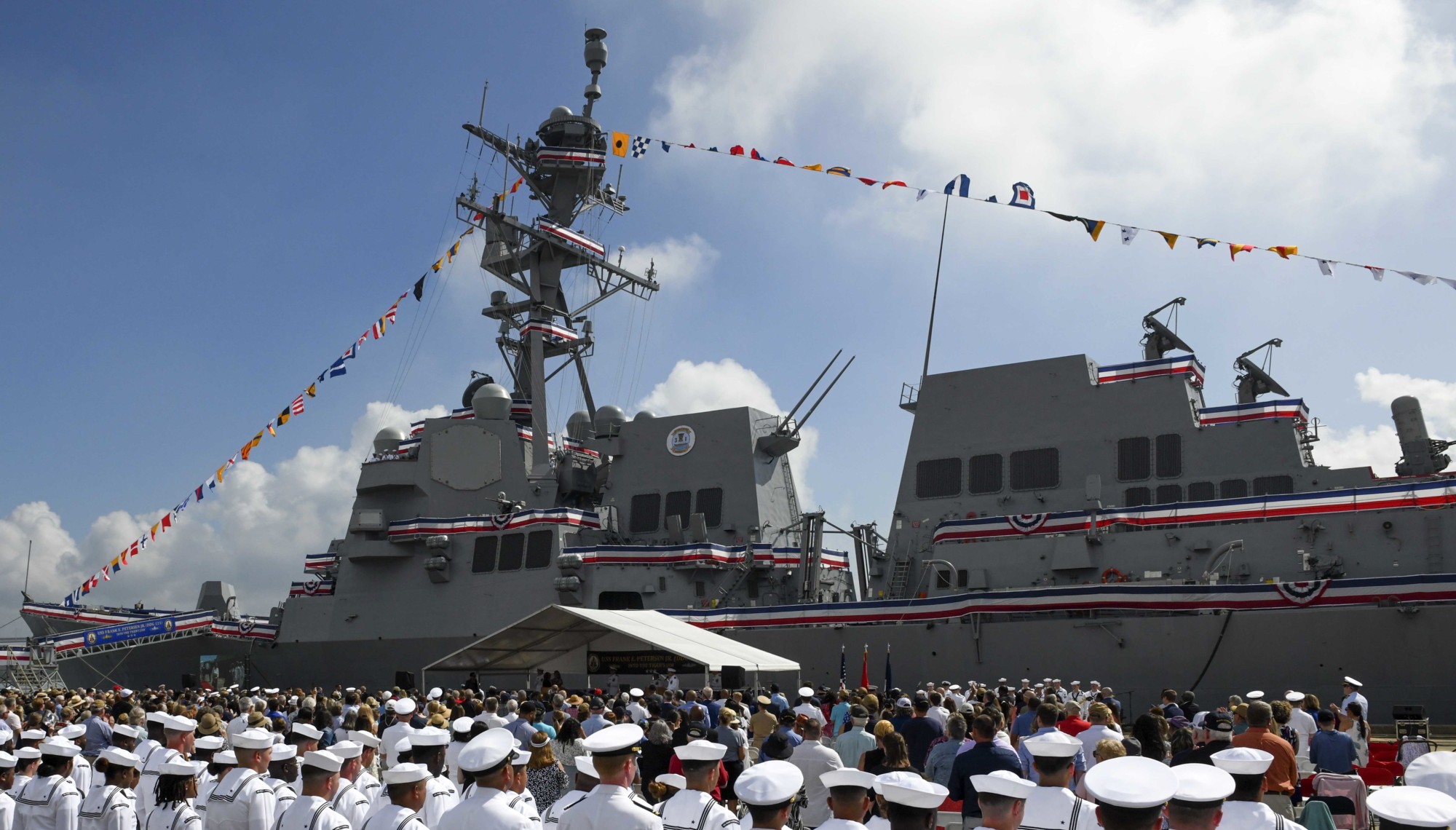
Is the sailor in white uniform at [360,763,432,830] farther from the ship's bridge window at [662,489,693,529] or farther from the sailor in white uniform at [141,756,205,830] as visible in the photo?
the ship's bridge window at [662,489,693,529]

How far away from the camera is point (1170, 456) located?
64.9ft

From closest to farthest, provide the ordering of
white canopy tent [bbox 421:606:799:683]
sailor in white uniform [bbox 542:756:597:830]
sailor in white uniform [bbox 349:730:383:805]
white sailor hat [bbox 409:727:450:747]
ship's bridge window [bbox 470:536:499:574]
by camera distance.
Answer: sailor in white uniform [bbox 542:756:597:830] < white sailor hat [bbox 409:727:450:747] < sailor in white uniform [bbox 349:730:383:805] < white canopy tent [bbox 421:606:799:683] < ship's bridge window [bbox 470:536:499:574]

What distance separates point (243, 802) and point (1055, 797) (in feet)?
12.9

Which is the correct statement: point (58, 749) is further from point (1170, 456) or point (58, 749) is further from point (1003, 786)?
point (1170, 456)

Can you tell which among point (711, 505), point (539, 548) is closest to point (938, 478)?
point (711, 505)

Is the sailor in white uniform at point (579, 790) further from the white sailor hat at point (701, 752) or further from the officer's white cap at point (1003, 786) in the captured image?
the officer's white cap at point (1003, 786)

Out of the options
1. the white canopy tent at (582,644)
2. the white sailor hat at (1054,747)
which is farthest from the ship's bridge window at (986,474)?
the white sailor hat at (1054,747)

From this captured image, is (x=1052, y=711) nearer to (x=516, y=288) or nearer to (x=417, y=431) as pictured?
(x=417, y=431)

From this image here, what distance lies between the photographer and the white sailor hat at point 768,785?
12.4ft

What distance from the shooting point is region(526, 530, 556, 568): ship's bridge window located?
2400 cm

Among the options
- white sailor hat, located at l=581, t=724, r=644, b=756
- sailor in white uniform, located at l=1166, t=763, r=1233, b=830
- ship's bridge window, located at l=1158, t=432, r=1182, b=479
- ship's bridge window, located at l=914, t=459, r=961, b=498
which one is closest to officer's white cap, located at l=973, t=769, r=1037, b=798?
sailor in white uniform, located at l=1166, t=763, r=1233, b=830

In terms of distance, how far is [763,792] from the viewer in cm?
381

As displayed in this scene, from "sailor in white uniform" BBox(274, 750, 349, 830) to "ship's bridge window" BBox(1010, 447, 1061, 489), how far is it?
17236 millimetres

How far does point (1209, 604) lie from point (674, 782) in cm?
1385
